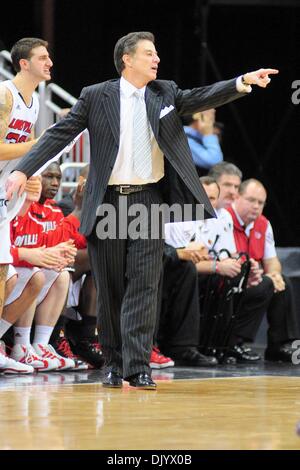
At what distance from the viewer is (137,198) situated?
5574mm

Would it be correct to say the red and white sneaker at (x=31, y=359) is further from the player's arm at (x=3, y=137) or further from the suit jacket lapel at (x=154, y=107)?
the suit jacket lapel at (x=154, y=107)

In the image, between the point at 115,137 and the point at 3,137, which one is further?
the point at 3,137

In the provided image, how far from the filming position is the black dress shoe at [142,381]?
553 centimetres

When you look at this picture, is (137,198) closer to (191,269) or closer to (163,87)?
(163,87)

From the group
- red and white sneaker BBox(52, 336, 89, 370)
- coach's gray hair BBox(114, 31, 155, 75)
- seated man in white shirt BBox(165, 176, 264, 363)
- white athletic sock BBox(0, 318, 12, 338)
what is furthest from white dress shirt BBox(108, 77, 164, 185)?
seated man in white shirt BBox(165, 176, 264, 363)

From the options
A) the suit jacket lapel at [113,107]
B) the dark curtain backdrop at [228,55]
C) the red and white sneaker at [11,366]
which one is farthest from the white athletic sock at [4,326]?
the dark curtain backdrop at [228,55]

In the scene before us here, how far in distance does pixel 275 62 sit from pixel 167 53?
108cm

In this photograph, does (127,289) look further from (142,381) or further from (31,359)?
(31,359)

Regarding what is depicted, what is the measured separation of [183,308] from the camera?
7477 mm

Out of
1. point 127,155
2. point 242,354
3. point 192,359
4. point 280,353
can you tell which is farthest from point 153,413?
point 280,353

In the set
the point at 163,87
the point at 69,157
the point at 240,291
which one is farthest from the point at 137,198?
the point at 69,157

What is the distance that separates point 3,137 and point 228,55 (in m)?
5.16

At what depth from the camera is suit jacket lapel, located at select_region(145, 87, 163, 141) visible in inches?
220

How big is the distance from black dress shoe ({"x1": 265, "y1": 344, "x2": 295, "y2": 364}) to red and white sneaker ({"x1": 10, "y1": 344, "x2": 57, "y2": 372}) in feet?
7.03
